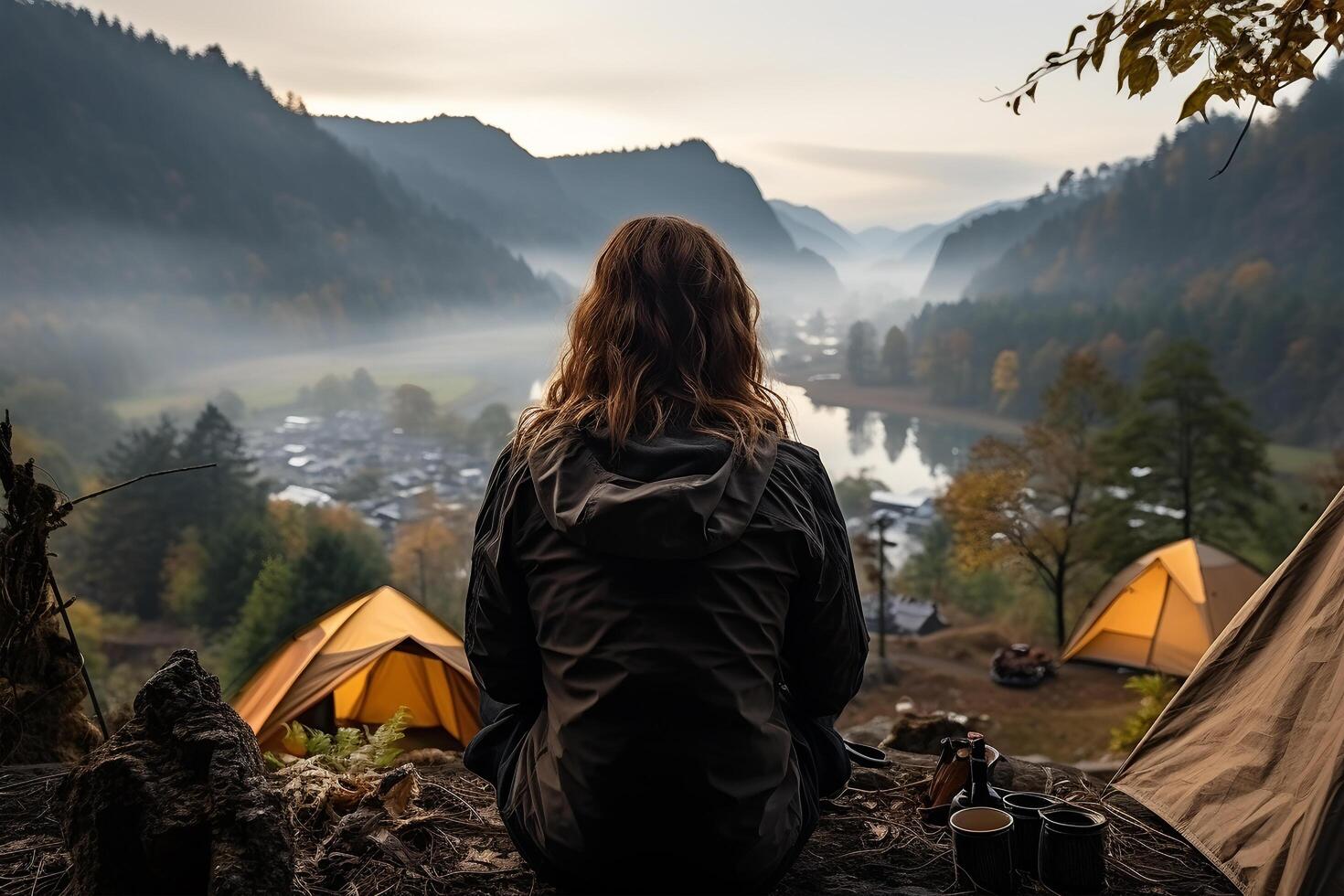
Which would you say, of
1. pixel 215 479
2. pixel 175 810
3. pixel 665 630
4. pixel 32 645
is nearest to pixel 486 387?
pixel 215 479

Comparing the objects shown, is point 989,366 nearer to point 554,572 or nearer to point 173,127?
point 554,572

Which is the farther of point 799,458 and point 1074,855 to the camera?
point 1074,855

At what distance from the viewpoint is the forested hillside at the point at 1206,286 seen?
3872 cm

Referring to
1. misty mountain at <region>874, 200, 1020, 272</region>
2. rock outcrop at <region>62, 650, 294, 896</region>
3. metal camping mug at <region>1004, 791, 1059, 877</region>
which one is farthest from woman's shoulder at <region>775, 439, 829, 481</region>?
misty mountain at <region>874, 200, 1020, 272</region>

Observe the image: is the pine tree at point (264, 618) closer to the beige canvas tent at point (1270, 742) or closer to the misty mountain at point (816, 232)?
the beige canvas tent at point (1270, 742)

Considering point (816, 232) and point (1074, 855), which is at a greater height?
point (816, 232)

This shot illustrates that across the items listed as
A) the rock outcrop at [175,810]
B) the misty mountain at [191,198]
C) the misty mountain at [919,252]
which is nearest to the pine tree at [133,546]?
the misty mountain at [191,198]

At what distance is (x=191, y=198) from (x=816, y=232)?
194 feet

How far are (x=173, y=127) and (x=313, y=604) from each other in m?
58.8

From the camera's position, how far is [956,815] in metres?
2.56

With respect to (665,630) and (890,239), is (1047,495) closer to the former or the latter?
(665,630)

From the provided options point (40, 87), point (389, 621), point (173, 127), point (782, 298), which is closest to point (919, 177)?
point (782, 298)

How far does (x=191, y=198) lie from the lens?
71562 mm

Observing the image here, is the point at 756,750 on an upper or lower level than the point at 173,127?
lower
